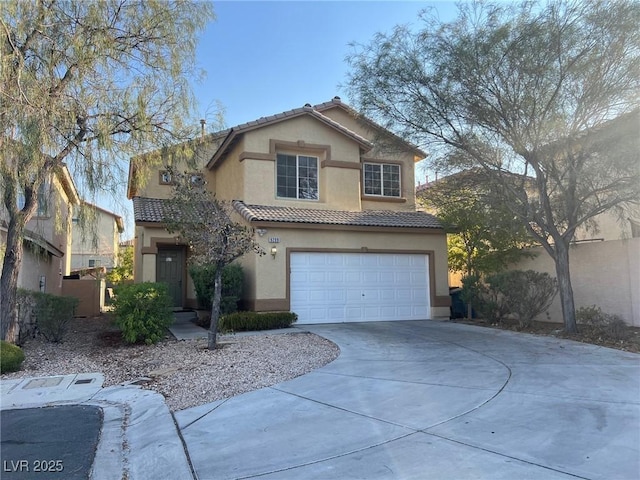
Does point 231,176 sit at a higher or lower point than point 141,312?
higher

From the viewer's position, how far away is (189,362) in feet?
29.4

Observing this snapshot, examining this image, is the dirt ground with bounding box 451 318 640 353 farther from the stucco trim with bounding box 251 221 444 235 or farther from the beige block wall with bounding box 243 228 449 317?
the stucco trim with bounding box 251 221 444 235

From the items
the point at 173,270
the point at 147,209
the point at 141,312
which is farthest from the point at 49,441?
the point at 173,270

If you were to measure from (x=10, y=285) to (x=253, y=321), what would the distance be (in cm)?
585

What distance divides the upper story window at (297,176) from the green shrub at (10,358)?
900cm

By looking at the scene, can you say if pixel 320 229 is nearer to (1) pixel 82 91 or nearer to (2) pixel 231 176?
(2) pixel 231 176

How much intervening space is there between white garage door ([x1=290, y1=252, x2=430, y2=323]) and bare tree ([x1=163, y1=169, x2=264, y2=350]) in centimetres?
424

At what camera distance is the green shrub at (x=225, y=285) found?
542 inches

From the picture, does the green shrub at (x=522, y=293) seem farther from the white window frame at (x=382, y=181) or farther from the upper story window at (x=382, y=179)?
the upper story window at (x=382, y=179)

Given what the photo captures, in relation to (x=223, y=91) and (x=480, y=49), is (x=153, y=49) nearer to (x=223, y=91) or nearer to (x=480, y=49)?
(x=223, y=91)

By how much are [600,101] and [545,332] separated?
230 inches

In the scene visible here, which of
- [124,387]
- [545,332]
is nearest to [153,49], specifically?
[124,387]

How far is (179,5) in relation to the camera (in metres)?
10.8

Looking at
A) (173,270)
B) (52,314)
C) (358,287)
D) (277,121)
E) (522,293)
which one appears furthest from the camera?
(173,270)
